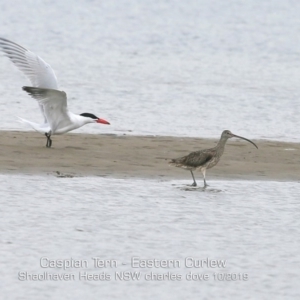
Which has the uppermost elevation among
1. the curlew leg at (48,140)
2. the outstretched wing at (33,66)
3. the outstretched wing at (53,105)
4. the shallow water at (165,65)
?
the outstretched wing at (33,66)

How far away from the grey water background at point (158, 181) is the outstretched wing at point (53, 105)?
69.2 inches

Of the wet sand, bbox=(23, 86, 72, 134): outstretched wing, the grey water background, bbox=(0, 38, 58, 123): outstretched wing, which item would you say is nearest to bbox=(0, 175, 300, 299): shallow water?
the grey water background

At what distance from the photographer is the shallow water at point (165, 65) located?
19125 mm

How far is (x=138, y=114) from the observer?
1939 centimetres

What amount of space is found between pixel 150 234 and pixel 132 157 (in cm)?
387

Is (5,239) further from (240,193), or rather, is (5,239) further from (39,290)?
(240,193)

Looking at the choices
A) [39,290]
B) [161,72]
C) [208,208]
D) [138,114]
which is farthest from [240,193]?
[161,72]

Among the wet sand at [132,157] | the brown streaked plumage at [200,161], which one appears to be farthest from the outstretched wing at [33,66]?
the brown streaked plumage at [200,161]

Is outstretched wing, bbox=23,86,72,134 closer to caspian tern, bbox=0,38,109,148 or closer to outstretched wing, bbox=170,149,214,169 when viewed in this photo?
caspian tern, bbox=0,38,109,148

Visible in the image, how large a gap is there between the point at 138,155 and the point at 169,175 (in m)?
1.21

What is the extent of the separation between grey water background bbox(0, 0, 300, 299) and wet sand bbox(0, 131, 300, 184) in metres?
0.45

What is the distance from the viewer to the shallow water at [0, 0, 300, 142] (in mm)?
19125

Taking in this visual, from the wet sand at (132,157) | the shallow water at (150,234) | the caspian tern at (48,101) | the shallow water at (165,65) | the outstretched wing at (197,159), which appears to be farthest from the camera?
the shallow water at (165,65)

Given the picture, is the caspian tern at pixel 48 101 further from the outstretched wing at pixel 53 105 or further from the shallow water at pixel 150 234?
the shallow water at pixel 150 234
